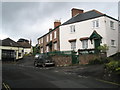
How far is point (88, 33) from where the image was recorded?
2867cm

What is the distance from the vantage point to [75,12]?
36.4m

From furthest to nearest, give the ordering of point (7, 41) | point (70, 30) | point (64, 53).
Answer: point (7, 41) → point (70, 30) → point (64, 53)

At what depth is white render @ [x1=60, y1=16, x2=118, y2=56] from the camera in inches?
1037

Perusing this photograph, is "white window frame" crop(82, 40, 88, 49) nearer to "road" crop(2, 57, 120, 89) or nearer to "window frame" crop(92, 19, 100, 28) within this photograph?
"window frame" crop(92, 19, 100, 28)

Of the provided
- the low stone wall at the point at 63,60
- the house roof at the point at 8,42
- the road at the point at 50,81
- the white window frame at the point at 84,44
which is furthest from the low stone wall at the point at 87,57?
the house roof at the point at 8,42

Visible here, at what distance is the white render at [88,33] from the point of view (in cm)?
2634

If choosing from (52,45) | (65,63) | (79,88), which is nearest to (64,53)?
(65,63)

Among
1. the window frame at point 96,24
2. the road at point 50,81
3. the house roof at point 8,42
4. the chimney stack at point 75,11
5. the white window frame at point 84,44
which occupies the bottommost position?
the road at point 50,81

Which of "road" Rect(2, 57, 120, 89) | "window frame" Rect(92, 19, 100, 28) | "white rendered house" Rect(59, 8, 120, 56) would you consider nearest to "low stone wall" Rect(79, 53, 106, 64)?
"white rendered house" Rect(59, 8, 120, 56)

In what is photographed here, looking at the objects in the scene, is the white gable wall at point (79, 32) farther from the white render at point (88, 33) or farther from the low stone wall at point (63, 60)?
the low stone wall at point (63, 60)

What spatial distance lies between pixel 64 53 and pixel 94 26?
7.44 meters

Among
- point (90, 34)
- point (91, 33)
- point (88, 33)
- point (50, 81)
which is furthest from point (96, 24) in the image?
point (50, 81)

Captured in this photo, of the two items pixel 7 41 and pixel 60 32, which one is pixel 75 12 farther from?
pixel 7 41

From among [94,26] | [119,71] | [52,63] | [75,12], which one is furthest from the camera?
[75,12]
